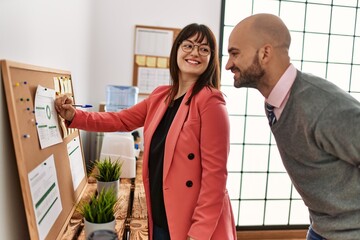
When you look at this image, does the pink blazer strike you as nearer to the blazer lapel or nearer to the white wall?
the blazer lapel

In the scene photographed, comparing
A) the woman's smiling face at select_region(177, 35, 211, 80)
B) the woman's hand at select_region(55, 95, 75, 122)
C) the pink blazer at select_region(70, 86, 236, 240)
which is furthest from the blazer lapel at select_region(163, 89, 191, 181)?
the woman's hand at select_region(55, 95, 75, 122)

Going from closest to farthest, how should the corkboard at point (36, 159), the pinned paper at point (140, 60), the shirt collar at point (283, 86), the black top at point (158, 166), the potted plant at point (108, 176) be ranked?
the corkboard at point (36, 159)
the shirt collar at point (283, 86)
the black top at point (158, 166)
the potted plant at point (108, 176)
the pinned paper at point (140, 60)

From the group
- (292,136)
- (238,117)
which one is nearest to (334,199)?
(292,136)

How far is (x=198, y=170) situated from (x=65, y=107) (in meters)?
0.67

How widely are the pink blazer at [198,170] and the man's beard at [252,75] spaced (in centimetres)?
17

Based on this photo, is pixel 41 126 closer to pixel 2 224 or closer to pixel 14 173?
pixel 14 173

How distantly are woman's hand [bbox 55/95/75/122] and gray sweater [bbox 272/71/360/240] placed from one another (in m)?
0.92

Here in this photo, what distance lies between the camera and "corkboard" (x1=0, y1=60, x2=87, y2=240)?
3.14 feet

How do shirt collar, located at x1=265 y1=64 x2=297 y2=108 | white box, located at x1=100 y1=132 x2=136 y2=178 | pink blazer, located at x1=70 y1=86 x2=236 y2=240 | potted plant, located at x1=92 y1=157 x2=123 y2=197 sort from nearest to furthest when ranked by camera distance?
1. shirt collar, located at x1=265 y1=64 x2=297 y2=108
2. pink blazer, located at x1=70 y1=86 x2=236 y2=240
3. potted plant, located at x1=92 y1=157 x2=123 y2=197
4. white box, located at x1=100 y1=132 x2=136 y2=178

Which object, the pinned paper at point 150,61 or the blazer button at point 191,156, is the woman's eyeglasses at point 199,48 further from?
the pinned paper at point 150,61

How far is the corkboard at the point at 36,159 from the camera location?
957 mm

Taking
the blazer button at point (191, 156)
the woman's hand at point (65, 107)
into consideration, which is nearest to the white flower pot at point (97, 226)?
the blazer button at point (191, 156)

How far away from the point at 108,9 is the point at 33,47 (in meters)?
1.96

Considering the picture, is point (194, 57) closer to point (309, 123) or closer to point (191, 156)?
point (191, 156)
